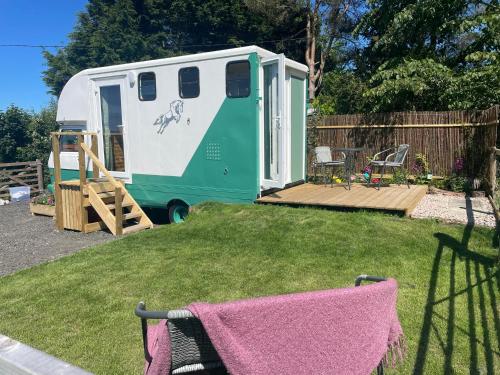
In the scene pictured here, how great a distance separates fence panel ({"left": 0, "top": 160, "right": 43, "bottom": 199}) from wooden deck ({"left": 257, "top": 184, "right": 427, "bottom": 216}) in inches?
414

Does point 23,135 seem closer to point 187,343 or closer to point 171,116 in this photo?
point 171,116

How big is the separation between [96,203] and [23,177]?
9021 mm

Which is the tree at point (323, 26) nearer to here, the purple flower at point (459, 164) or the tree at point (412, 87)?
the tree at point (412, 87)

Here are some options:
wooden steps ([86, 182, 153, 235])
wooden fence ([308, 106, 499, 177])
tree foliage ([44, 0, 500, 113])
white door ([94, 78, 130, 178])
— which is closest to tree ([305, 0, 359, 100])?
tree foliage ([44, 0, 500, 113])

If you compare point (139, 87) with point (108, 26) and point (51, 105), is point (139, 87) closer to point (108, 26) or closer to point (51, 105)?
point (51, 105)

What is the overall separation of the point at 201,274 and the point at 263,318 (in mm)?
3272

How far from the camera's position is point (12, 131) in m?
17.7

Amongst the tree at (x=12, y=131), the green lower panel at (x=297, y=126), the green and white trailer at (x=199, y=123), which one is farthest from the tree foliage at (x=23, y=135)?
the green lower panel at (x=297, y=126)

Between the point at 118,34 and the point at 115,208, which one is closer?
the point at 115,208

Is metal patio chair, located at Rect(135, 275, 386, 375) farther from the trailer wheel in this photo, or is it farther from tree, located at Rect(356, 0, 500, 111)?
tree, located at Rect(356, 0, 500, 111)

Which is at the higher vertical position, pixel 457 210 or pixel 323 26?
pixel 323 26

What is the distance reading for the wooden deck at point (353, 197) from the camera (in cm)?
635

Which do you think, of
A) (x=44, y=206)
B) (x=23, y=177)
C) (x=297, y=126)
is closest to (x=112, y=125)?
(x=44, y=206)

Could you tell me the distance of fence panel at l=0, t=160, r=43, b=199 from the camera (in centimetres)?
1384
